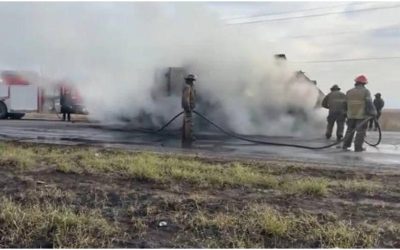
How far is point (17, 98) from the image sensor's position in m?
25.2

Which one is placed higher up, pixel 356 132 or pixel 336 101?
pixel 336 101

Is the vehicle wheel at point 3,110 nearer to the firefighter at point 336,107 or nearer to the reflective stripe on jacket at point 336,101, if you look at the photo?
the firefighter at point 336,107

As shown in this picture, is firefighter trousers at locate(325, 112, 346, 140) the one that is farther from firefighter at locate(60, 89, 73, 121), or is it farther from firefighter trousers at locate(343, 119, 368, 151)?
firefighter at locate(60, 89, 73, 121)

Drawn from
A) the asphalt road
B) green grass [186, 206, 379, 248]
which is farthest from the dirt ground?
the asphalt road

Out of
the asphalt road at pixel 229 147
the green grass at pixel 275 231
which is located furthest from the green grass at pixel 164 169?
the asphalt road at pixel 229 147

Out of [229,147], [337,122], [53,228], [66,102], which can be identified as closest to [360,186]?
[53,228]

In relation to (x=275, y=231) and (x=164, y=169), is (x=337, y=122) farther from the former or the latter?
(x=275, y=231)

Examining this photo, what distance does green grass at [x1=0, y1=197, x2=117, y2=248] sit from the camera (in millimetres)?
4068

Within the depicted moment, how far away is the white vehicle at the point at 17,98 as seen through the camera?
25016mm

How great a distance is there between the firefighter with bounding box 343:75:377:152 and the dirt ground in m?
3.93

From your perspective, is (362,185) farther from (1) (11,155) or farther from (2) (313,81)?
(2) (313,81)

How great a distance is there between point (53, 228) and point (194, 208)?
1.43 m

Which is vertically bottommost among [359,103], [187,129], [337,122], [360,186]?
[360,186]

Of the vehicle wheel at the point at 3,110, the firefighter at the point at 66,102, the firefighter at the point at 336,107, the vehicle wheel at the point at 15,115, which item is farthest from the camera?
the vehicle wheel at the point at 15,115
